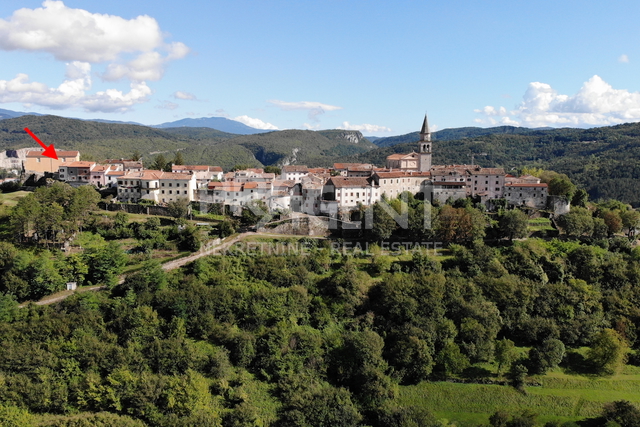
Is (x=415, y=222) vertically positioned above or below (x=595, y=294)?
above

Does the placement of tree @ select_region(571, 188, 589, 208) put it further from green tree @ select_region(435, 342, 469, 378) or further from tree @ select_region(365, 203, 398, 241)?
green tree @ select_region(435, 342, 469, 378)

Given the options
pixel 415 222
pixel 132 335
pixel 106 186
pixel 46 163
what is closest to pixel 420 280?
pixel 415 222

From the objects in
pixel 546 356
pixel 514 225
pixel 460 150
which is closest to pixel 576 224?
pixel 514 225

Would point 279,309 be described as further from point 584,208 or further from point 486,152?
point 486,152

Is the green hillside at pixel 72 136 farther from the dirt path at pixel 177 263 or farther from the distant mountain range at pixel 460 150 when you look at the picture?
the dirt path at pixel 177 263

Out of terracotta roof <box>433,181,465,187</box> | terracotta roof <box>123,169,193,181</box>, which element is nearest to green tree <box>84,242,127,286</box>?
terracotta roof <box>123,169,193,181</box>
